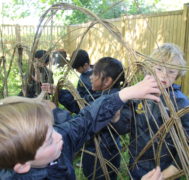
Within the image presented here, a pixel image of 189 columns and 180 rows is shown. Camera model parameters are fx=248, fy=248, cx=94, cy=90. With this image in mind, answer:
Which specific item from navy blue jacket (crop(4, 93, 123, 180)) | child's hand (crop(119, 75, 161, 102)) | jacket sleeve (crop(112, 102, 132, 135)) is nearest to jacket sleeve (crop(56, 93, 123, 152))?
navy blue jacket (crop(4, 93, 123, 180))

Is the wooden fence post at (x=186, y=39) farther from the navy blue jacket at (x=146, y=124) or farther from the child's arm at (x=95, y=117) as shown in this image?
the child's arm at (x=95, y=117)

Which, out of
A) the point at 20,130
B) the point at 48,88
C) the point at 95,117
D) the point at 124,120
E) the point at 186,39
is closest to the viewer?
the point at 20,130

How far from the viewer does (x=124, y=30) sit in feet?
15.9

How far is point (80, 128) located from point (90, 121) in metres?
0.04

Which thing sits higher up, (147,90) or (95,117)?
(147,90)

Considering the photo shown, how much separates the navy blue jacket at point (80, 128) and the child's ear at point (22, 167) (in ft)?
0.31

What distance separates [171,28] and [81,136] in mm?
3311

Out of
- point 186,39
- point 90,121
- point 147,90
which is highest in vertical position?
point 186,39

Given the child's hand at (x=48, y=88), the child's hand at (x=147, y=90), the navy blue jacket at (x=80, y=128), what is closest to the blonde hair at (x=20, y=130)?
the navy blue jacket at (x=80, y=128)

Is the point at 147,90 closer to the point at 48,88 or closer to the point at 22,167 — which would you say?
the point at 22,167

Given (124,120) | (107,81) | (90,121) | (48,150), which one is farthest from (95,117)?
(107,81)

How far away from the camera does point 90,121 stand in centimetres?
85

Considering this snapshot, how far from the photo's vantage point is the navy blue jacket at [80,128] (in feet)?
2.64

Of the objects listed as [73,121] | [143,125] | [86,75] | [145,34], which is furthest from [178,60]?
[145,34]
